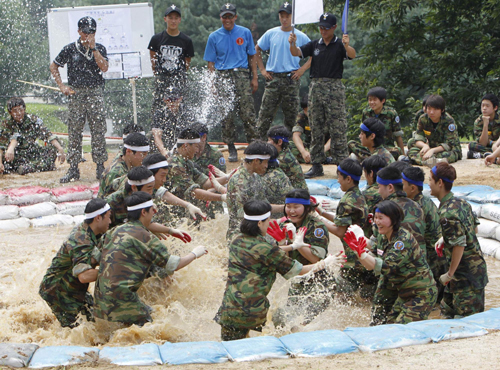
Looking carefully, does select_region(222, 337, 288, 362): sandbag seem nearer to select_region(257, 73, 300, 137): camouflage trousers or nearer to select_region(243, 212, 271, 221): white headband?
select_region(243, 212, 271, 221): white headband

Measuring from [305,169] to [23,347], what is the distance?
6.91 m

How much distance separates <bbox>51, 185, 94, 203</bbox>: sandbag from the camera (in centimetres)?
915

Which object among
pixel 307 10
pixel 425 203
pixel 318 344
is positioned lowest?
pixel 318 344

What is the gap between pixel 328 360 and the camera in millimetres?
4055

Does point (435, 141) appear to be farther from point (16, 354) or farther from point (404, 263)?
point (16, 354)

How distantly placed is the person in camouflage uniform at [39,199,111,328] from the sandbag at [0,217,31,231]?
12.8 feet

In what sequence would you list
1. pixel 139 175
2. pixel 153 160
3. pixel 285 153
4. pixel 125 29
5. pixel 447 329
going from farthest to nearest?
1. pixel 125 29
2. pixel 285 153
3. pixel 153 160
4. pixel 139 175
5. pixel 447 329

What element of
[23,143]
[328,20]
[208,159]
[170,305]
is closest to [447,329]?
[170,305]

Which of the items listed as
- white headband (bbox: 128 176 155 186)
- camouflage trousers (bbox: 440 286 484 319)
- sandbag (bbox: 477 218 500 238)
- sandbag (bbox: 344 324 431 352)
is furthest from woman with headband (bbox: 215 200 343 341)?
sandbag (bbox: 477 218 500 238)

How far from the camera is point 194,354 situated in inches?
160

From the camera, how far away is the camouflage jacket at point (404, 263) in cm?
474

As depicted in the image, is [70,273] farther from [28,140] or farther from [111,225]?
[28,140]

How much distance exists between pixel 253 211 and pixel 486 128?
6847 millimetres

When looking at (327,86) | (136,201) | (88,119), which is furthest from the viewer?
(88,119)
